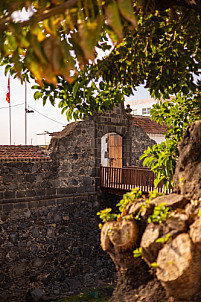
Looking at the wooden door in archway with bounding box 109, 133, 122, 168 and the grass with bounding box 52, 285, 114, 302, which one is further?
the wooden door in archway with bounding box 109, 133, 122, 168

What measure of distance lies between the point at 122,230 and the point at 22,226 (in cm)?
777

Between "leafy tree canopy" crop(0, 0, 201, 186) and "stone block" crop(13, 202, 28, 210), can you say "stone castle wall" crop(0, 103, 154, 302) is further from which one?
"leafy tree canopy" crop(0, 0, 201, 186)

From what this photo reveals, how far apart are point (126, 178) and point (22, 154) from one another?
151 inches

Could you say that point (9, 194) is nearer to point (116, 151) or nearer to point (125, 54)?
point (116, 151)

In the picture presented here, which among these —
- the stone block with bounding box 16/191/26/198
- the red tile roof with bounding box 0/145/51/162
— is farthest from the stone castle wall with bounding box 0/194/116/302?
the red tile roof with bounding box 0/145/51/162

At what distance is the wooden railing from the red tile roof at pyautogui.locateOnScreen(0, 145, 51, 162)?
96.0 inches

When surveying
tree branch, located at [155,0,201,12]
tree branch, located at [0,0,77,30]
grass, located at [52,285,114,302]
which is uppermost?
tree branch, located at [155,0,201,12]

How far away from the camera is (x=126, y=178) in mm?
12148

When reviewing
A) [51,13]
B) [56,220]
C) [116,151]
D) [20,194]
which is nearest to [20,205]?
[20,194]

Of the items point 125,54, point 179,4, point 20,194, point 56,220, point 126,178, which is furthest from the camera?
point 126,178

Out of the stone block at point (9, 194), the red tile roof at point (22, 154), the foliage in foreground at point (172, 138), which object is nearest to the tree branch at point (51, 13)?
the foliage in foreground at point (172, 138)

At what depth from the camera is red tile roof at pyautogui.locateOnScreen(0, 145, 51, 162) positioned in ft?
34.8

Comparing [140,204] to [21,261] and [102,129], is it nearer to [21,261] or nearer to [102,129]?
[21,261]

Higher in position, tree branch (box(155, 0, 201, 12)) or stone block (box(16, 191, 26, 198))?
tree branch (box(155, 0, 201, 12))
